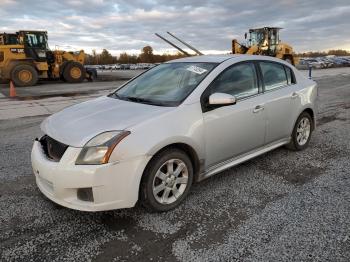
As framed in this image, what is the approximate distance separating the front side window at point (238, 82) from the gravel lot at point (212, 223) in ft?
3.52

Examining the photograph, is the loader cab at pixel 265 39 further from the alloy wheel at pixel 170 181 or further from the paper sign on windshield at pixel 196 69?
the alloy wheel at pixel 170 181

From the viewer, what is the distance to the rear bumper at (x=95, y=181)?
2891mm

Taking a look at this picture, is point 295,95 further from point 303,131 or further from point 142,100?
point 142,100

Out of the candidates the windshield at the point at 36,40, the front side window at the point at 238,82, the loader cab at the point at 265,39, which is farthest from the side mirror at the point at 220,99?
the loader cab at the point at 265,39

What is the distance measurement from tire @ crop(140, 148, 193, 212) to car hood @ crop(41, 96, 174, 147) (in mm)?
433

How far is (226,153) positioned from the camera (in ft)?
12.7

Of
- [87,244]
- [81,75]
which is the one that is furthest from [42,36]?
[87,244]

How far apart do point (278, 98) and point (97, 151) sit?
2681mm

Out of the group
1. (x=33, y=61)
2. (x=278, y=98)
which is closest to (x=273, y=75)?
(x=278, y=98)

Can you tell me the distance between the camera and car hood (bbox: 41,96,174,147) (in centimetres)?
306

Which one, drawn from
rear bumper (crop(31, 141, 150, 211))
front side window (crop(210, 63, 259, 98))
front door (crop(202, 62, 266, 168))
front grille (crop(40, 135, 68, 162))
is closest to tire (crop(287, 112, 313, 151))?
front door (crop(202, 62, 266, 168))

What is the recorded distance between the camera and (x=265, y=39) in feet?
88.5

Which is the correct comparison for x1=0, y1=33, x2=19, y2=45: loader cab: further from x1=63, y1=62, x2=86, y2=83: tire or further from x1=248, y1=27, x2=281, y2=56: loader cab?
x1=248, y1=27, x2=281, y2=56: loader cab

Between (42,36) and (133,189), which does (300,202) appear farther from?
(42,36)
